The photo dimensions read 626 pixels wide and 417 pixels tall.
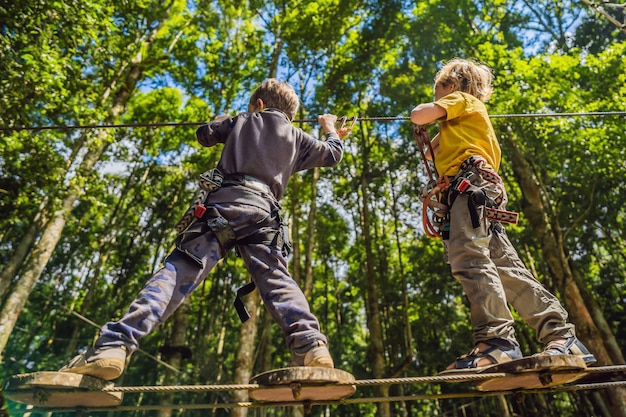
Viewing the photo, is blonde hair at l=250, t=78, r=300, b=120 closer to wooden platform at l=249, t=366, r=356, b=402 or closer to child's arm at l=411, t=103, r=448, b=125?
child's arm at l=411, t=103, r=448, b=125

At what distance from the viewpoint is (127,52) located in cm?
945

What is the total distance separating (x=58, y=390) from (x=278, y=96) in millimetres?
1896

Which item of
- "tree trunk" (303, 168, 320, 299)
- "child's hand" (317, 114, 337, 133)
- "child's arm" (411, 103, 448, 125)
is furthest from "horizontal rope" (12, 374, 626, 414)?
"tree trunk" (303, 168, 320, 299)

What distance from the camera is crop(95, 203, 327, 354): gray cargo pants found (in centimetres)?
173

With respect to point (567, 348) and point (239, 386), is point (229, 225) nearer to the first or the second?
point (239, 386)

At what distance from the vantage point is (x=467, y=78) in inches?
102

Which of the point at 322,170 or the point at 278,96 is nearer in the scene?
the point at 278,96

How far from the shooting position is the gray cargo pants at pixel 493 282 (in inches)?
79.5

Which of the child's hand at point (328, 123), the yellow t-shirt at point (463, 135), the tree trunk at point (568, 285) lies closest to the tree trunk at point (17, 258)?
the child's hand at point (328, 123)

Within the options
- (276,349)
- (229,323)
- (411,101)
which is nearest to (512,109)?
(411,101)

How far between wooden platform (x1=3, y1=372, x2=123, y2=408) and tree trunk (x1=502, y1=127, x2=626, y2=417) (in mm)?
8120

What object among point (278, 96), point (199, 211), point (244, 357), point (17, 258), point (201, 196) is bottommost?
point (199, 211)

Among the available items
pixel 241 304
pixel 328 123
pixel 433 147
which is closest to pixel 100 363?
pixel 241 304

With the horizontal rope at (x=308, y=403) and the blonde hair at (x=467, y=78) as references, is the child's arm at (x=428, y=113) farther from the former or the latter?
the horizontal rope at (x=308, y=403)
